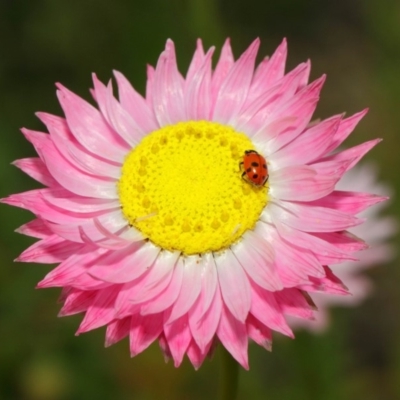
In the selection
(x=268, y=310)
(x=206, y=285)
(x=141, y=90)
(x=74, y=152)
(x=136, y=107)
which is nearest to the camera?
(x=268, y=310)

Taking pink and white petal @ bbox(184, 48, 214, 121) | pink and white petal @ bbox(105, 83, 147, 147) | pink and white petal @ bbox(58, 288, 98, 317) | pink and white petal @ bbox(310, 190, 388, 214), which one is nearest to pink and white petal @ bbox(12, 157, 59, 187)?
pink and white petal @ bbox(105, 83, 147, 147)

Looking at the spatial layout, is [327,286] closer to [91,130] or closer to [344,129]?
[344,129]

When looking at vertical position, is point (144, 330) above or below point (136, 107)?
below

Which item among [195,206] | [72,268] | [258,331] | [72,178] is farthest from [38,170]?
[258,331]

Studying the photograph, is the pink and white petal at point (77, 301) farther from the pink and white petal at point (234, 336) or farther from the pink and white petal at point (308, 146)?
the pink and white petal at point (308, 146)

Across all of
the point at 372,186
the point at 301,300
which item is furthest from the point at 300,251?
the point at 372,186

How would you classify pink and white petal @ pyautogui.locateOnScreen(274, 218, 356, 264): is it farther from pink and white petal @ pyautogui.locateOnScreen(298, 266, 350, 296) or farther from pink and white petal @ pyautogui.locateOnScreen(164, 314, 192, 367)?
pink and white petal @ pyautogui.locateOnScreen(164, 314, 192, 367)
